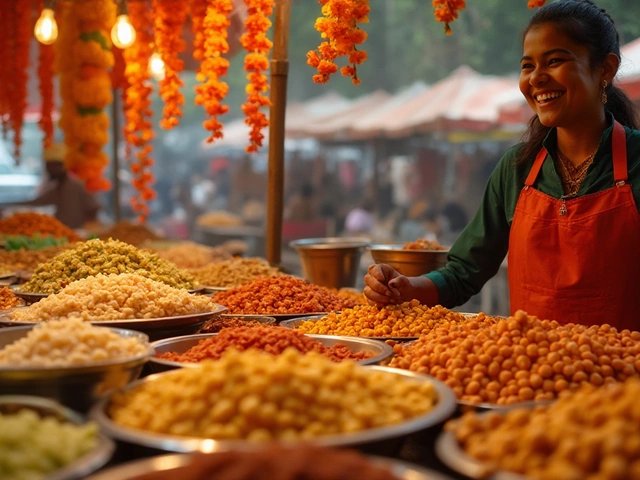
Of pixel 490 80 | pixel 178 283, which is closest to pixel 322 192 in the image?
pixel 490 80

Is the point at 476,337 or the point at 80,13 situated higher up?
the point at 80,13

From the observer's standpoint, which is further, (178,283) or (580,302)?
(178,283)

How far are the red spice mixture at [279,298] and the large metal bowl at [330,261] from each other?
2.70 feet

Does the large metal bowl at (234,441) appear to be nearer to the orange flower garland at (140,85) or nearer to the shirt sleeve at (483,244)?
the shirt sleeve at (483,244)

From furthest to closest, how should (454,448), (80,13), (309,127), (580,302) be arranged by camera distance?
(309,127) < (80,13) < (580,302) < (454,448)

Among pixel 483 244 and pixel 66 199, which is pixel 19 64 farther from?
pixel 483 244

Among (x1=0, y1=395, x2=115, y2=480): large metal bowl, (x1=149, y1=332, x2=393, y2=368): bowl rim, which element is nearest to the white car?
(x1=149, y1=332, x2=393, y2=368): bowl rim

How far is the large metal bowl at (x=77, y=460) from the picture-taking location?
1105mm

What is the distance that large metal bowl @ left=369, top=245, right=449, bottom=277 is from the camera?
349 cm

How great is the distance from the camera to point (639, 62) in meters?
5.71

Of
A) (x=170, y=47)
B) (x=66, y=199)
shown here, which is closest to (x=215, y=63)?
(x=170, y=47)

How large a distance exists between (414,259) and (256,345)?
180 cm

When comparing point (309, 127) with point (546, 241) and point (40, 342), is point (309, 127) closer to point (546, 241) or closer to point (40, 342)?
point (546, 241)

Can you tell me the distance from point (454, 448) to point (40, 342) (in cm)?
94
